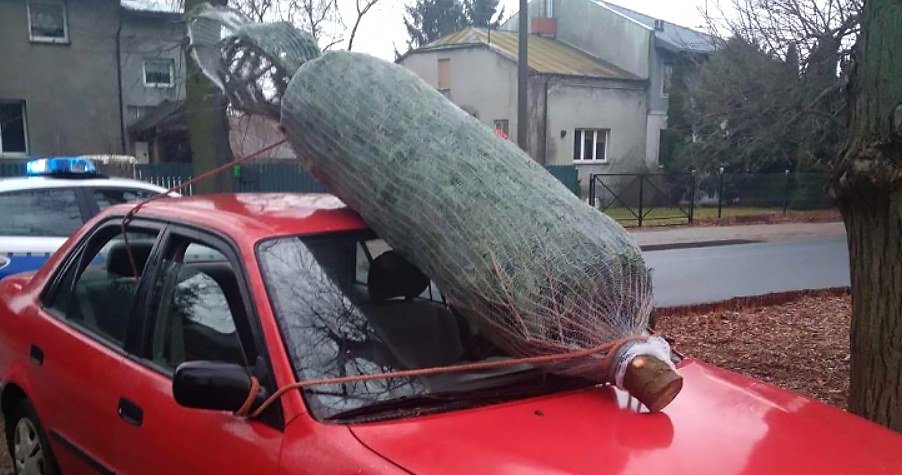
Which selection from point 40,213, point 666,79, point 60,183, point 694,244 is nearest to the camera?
point 40,213

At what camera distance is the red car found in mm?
2121

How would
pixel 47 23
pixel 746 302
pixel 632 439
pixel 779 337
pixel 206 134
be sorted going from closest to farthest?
pixel 632 439 → pixel 779 337 → pixel 746 302 → pixel 206 134 → pixel 47 23

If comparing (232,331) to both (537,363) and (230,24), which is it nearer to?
(537,363)

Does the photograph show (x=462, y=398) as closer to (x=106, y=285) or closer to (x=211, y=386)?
(x=211, y=386)

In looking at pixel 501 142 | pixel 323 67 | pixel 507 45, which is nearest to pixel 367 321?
pixel 501 142

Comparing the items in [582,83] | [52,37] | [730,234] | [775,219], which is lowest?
[775,219]

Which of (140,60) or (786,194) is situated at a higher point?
(140,60)

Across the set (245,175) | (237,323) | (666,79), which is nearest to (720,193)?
(666,79)

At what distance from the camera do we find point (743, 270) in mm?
13148

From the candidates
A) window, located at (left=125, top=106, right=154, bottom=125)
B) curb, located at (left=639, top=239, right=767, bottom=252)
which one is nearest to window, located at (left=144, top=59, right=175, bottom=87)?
window, located at (left=125, top=106, right=154, bottom=125)

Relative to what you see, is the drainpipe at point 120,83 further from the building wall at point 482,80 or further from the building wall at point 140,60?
the building wall at point 482,80

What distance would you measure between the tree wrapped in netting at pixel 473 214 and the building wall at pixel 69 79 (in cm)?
2128

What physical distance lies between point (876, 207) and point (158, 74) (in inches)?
977

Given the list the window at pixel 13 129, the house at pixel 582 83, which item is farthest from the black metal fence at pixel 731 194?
the window at pixel 13 129
